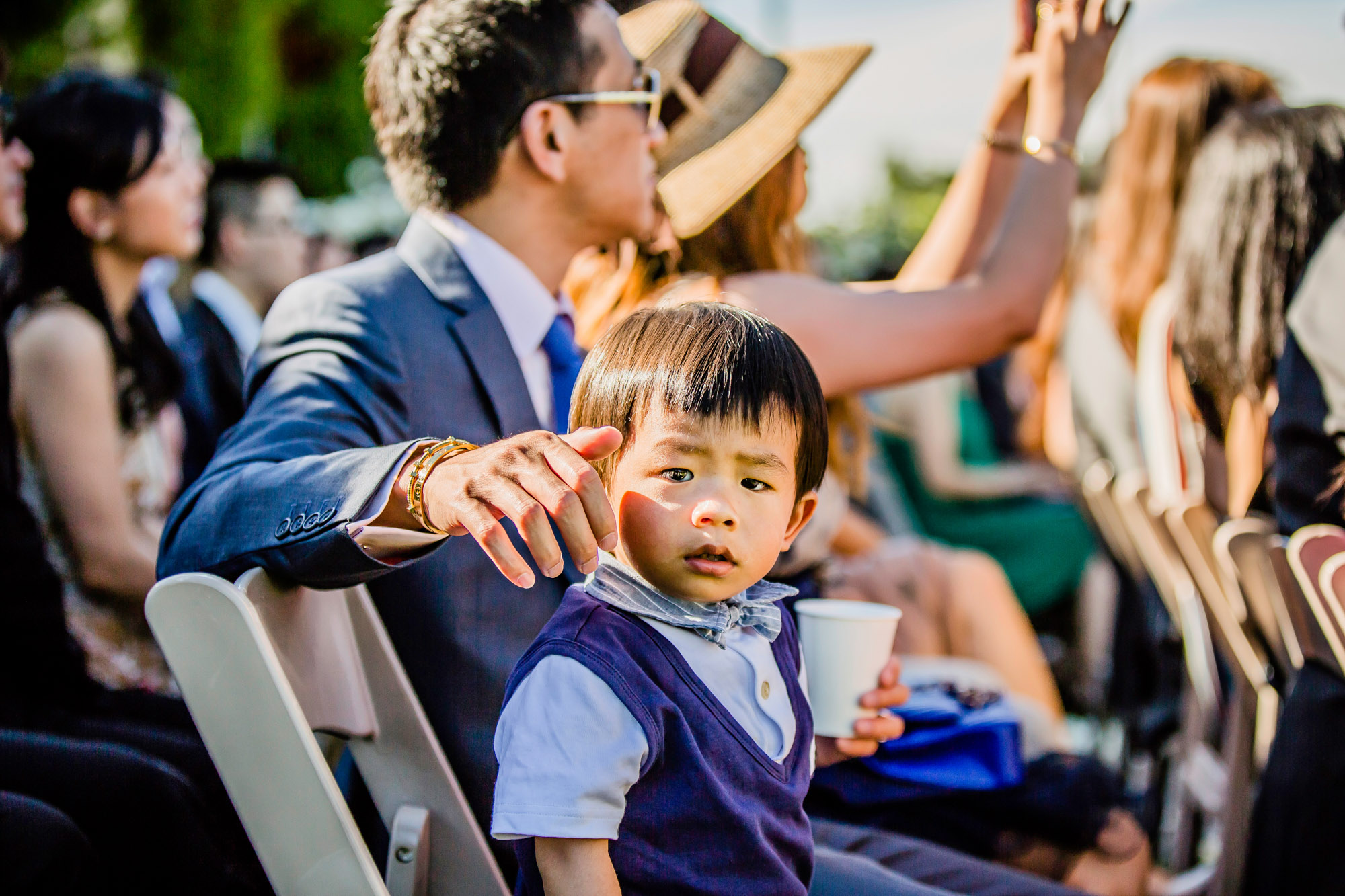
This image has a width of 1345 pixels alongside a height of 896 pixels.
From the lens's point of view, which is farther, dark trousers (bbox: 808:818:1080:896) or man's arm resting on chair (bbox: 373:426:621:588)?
dark trousers (bbox: 808:818:1080:896)

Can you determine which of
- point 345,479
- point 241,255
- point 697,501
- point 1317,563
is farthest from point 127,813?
point 241,255

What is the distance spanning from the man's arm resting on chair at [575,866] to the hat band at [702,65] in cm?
165

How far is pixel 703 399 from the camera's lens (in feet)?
3.86

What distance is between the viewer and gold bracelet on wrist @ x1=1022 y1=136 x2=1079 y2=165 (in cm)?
220

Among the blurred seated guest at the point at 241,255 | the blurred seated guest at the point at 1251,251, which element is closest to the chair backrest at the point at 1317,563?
the blurred seated guest at the point at 1251,251

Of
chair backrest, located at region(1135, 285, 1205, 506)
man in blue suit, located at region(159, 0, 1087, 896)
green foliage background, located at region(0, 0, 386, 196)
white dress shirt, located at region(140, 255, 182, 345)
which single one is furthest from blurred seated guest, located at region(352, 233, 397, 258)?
man in blue suit, located at region(159, 0, 1087, 896)

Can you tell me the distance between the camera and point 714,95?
2312mm

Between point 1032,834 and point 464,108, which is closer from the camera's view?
point 464,108

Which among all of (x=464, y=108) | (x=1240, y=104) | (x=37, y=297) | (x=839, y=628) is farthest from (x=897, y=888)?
(x=1240, y=104)

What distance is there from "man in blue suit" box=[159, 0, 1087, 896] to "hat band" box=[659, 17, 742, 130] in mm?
225

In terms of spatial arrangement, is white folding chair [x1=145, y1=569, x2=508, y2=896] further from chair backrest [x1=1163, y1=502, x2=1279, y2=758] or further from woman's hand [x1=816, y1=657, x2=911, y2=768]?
chair backrest [x1=1163, y1=502, x2=1279, y2=758]

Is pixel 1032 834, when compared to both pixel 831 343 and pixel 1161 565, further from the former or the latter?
pixel 1161 565

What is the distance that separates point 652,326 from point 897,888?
0.89 metres

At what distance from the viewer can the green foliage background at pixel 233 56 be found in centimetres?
770
